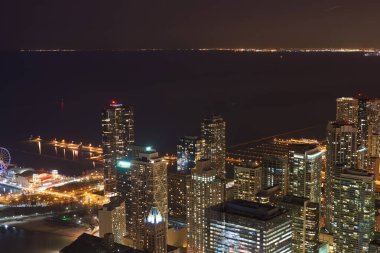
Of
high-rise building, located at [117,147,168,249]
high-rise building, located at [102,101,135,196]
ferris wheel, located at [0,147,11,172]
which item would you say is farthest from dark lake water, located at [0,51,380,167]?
high-rise building, located at [117,147,168,249]

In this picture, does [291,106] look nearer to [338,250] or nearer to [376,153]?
[376,153]

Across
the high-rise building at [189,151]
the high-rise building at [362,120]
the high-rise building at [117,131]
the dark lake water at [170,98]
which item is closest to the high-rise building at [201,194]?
the high-rise building at [189,151]

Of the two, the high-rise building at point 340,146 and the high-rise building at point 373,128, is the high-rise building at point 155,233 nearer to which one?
the high-rise building at point 340,146

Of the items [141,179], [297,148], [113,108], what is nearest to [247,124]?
[113,108]

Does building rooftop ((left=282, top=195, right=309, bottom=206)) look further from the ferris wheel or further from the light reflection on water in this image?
the ferris wheel

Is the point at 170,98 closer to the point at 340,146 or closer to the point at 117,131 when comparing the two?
the point at 117,131

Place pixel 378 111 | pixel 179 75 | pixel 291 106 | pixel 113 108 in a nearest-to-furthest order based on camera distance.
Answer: pixel 113 108 → pixel 378 111 → pixel 291 106 → pixel 179 75
